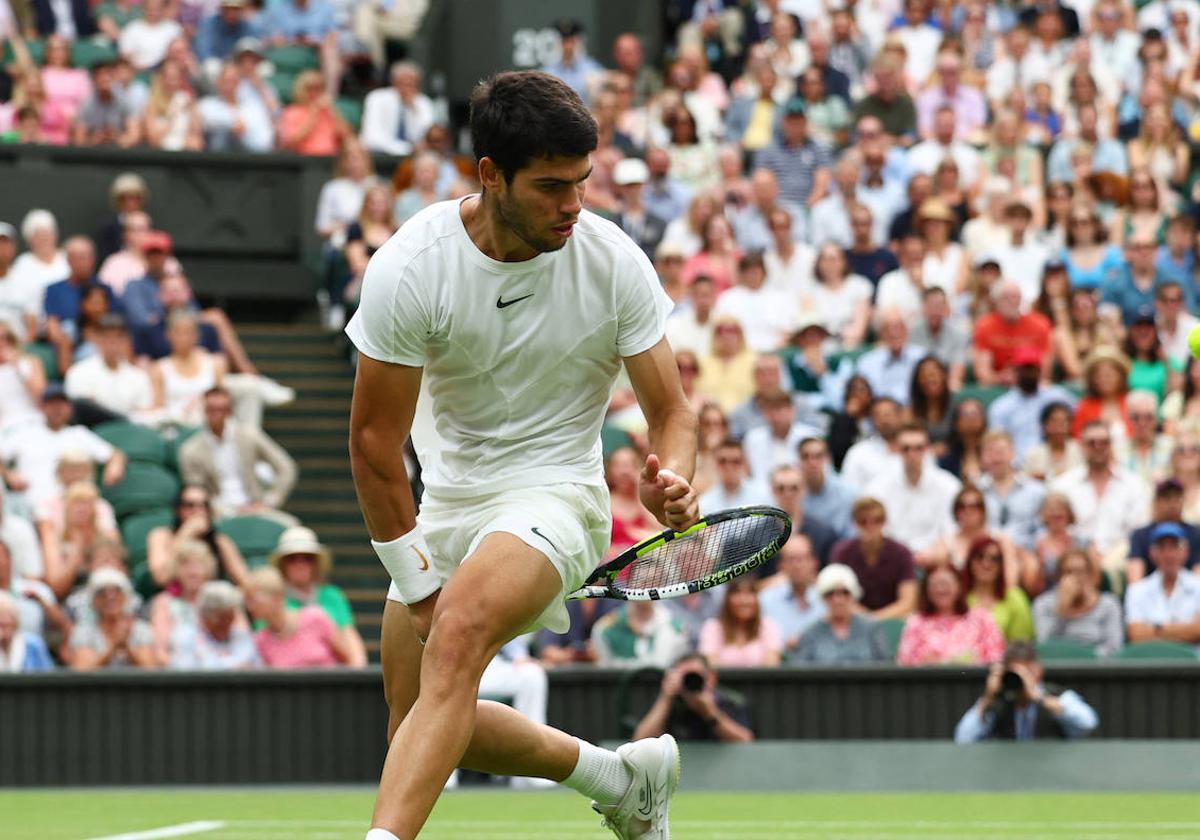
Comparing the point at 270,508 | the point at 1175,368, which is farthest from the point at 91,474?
the point at 1175,368

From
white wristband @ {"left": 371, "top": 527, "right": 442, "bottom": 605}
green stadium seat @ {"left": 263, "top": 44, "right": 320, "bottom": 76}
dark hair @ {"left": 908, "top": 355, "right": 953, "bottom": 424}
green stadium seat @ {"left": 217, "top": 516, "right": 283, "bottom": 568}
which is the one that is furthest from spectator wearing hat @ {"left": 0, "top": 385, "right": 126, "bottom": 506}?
white wristband @ {"left": 371, "top": 527, "right": 442, "bottom": 605}

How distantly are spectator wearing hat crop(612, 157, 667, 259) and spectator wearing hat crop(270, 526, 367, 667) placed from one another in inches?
168

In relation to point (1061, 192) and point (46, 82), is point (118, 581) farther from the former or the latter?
point (1061, 192)

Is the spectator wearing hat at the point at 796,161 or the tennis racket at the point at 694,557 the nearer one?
the tennis racket at the point at 694,557

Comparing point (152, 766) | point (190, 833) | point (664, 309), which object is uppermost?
point (664, 309)

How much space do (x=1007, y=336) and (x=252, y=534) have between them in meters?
4.76

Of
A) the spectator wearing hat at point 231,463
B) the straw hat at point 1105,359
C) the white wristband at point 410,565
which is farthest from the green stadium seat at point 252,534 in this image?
the white wristband at point 410,565

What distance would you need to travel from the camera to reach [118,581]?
11.3 meters

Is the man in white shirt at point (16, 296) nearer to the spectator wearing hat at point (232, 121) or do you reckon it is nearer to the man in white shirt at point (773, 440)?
the spectator wearing hat at point (232, 121)

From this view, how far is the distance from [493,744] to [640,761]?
49cm

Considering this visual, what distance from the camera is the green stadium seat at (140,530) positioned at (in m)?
12.3

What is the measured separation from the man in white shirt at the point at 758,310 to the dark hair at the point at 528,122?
954 cm

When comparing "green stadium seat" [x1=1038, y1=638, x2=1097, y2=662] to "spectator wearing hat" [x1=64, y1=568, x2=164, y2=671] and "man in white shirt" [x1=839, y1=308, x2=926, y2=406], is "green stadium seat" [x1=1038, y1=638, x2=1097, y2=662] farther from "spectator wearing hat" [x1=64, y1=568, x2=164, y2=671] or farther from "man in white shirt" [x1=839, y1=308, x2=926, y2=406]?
"spectator wearing hat" [x1=64, y1=568, x2=164, y2=671]

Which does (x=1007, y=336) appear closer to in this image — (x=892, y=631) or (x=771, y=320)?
(x=771, y=320)
